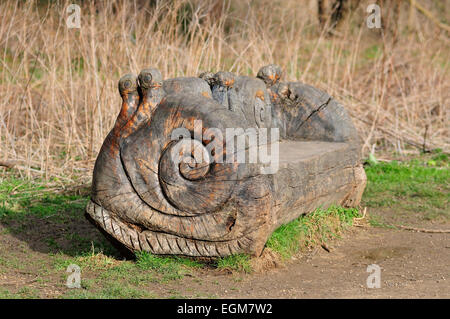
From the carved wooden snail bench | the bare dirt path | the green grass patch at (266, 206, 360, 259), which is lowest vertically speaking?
the bare dirt path

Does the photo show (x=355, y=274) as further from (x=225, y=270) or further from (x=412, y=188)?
(x=412, y=188)

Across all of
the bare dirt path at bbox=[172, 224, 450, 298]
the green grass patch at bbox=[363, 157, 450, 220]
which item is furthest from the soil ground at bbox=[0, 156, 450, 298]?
the green grass patch at bbox=[363, 157, 450, 220]

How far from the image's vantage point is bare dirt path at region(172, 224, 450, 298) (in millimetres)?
3707

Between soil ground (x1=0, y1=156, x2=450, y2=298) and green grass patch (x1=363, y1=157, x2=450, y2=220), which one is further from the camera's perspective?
green grass patch (x1=363, y1=157, x2=450, y2=220)

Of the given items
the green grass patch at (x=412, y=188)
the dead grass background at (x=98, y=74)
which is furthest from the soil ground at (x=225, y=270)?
the dead grass background at (x=98, y=74)

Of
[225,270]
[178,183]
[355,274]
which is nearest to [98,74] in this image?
[178,183]

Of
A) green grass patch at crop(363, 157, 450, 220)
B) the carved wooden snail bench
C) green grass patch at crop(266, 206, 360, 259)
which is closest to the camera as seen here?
the carved wooden snail bench

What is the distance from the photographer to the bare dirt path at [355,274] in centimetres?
371

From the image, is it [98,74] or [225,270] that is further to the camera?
[98,74]

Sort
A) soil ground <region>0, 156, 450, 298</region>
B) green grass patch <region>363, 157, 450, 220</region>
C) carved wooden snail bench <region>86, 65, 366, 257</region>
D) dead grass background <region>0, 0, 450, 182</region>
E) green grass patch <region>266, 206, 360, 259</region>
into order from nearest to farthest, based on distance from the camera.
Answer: soil ground <region>0, 156, 450, 298</region> < carved wooden snail bench <region>86, 65, 366, 257</region> < green grass patch <region>266, 206, 360, 259</region> < green grass patch <region>363, 157, 450, 220</region> < dead grass background <region>0, 0, 450, 182</region>

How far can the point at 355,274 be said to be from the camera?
4129 mm

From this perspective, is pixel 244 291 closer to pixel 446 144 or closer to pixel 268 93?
pixel 268 93

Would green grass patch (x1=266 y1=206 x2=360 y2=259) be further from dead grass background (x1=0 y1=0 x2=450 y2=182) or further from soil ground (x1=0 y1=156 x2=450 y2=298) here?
dead grass background (x1=0 y1=0 x2=450 y2=182)

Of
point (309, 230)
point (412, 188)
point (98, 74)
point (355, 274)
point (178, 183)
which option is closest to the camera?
point (178, 183)
